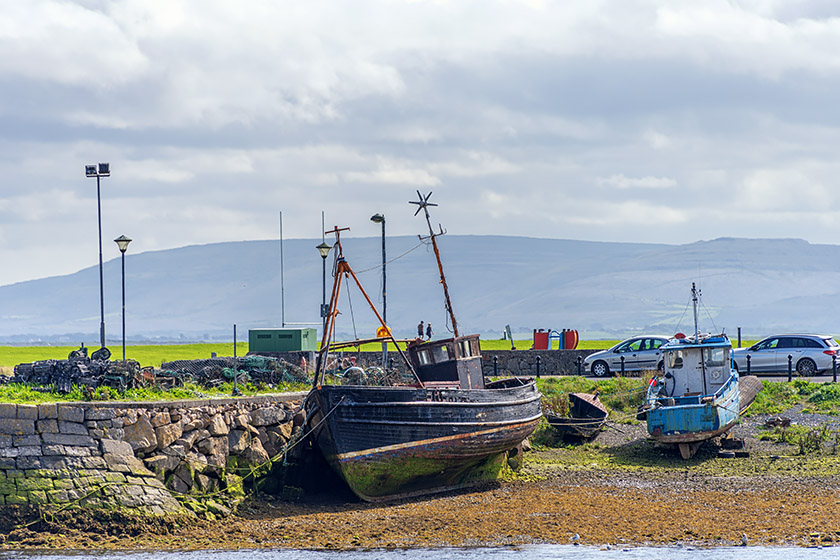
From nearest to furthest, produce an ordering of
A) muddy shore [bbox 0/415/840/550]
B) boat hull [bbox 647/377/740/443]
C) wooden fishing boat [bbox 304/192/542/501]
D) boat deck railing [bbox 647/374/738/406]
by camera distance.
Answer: muddy shore [bbox 0/415/840/550] → wooden fishing boat [bbox 304/192/542/501] → boat hull [bbox 647/377/740/443] → boat deck railing [bbox 647/374/738/406]

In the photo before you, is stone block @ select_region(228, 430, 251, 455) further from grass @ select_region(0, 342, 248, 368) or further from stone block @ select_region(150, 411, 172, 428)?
grass @ select_region(0, 342, 248, 368)

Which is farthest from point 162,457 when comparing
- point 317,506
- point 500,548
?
point 500,548

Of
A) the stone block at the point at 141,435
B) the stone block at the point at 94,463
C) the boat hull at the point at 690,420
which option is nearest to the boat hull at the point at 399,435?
the stone block at the point at 141,435

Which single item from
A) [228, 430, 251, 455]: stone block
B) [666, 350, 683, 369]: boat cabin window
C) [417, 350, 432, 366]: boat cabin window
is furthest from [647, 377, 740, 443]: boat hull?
[228, 430, 251, 455]: stone block

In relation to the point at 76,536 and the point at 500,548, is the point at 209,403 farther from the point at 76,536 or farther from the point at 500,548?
the point at 500,548

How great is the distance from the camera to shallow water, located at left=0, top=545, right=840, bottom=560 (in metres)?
19.0

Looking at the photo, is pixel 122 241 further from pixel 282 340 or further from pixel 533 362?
pixel 533 362

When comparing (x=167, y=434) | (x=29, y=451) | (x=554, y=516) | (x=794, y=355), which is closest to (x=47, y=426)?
(x=29, y=451)

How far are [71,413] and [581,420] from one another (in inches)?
549

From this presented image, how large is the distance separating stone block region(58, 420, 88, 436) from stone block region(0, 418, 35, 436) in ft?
1.57

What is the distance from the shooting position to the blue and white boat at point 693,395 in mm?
27047

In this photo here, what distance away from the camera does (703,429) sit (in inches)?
1065

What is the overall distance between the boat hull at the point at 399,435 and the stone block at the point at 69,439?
4.52 m

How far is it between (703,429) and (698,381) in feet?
10.3
